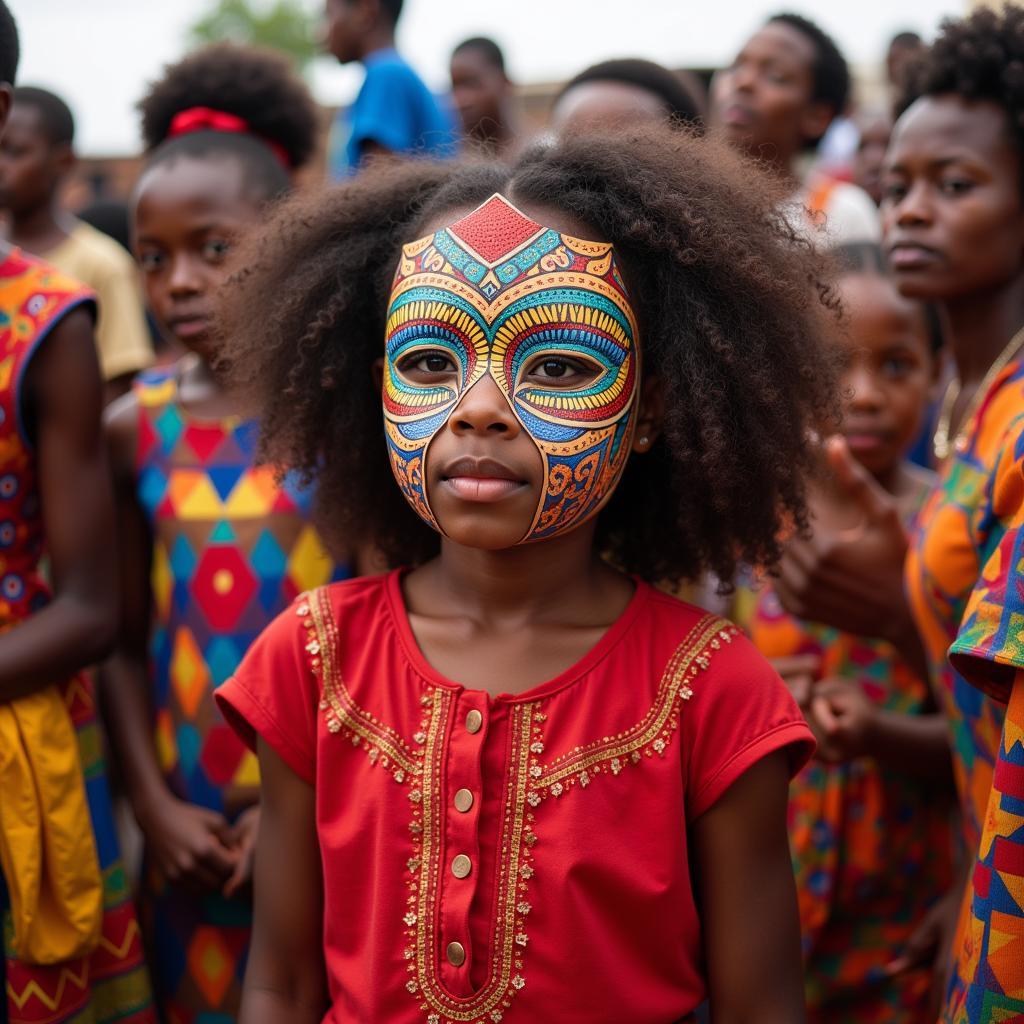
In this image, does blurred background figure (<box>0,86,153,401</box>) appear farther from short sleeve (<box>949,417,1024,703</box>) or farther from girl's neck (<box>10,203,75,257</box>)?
short sleeve (<box>949,417,1024,703</box>)

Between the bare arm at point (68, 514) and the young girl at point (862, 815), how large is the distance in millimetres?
1443

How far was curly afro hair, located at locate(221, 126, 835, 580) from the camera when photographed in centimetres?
209

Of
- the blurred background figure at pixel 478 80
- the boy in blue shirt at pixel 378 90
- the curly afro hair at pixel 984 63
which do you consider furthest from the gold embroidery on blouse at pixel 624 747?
the blurred background figure at pixel 478 80

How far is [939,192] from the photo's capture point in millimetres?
2705

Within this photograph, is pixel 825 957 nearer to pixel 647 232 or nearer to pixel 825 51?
pixel 647 232

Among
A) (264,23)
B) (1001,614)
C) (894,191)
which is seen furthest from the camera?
(264,23)

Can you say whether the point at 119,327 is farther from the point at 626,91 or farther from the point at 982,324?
the point at 982,324

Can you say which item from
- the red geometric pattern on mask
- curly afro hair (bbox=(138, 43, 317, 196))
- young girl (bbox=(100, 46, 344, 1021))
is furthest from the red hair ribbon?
the red geometric pattern on mask

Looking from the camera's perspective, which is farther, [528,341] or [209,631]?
[209,631]

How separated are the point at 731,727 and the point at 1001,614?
452mm

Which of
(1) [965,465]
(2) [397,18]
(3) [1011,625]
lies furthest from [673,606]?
(2) [397,18]

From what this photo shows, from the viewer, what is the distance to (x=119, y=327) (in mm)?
5312

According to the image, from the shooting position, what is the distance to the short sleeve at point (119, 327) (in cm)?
522

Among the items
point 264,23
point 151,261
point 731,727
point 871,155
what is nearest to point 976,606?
point 731,727
